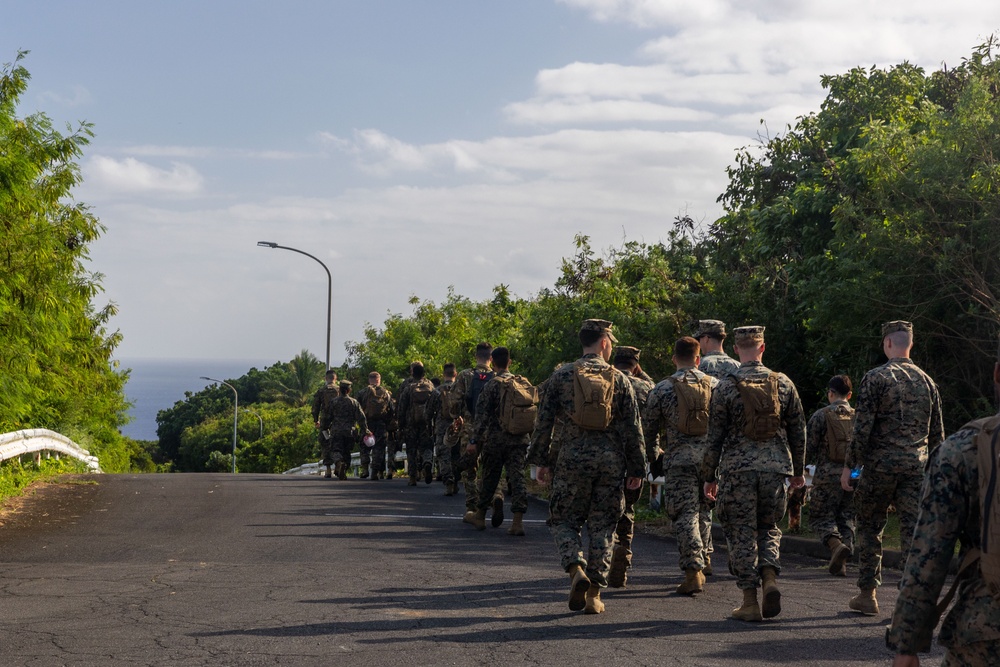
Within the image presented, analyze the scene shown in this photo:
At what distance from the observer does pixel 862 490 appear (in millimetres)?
9055

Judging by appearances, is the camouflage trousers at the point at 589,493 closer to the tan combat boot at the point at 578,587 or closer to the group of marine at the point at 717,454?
the group of marine at the point at 717,454

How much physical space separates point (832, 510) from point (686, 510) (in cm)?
254

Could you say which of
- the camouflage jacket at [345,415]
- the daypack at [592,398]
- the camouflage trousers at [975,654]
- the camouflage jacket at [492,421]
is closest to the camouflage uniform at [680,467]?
the daypack at [592,398]

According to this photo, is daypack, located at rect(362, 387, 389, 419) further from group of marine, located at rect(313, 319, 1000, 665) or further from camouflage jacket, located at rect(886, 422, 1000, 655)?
camouflage jacket, located at rect(886, 422, 1000, 655)

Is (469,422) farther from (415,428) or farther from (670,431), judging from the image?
(670,431)

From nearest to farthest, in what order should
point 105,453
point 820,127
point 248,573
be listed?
point 248,573 → point 820,127 → point 105,453

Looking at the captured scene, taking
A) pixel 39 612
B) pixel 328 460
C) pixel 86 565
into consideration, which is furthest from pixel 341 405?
pixel 39 612

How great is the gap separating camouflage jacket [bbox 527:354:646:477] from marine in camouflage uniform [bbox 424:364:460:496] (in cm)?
896

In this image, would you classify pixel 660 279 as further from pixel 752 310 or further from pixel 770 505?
pixel 770 505

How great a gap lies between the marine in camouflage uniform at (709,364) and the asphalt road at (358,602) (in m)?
0.43

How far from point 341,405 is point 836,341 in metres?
10.7

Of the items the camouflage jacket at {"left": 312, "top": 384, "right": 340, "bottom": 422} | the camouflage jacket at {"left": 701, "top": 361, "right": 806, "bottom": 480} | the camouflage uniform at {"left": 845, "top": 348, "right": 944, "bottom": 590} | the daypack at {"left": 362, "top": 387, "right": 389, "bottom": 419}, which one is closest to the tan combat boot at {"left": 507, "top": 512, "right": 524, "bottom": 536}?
the camouflage jacket at {"left": 701, "top": 361, "right": 806, "bottom": 480}

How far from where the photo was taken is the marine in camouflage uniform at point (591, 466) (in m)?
9.01

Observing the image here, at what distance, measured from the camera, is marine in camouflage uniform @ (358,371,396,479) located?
918 inches
